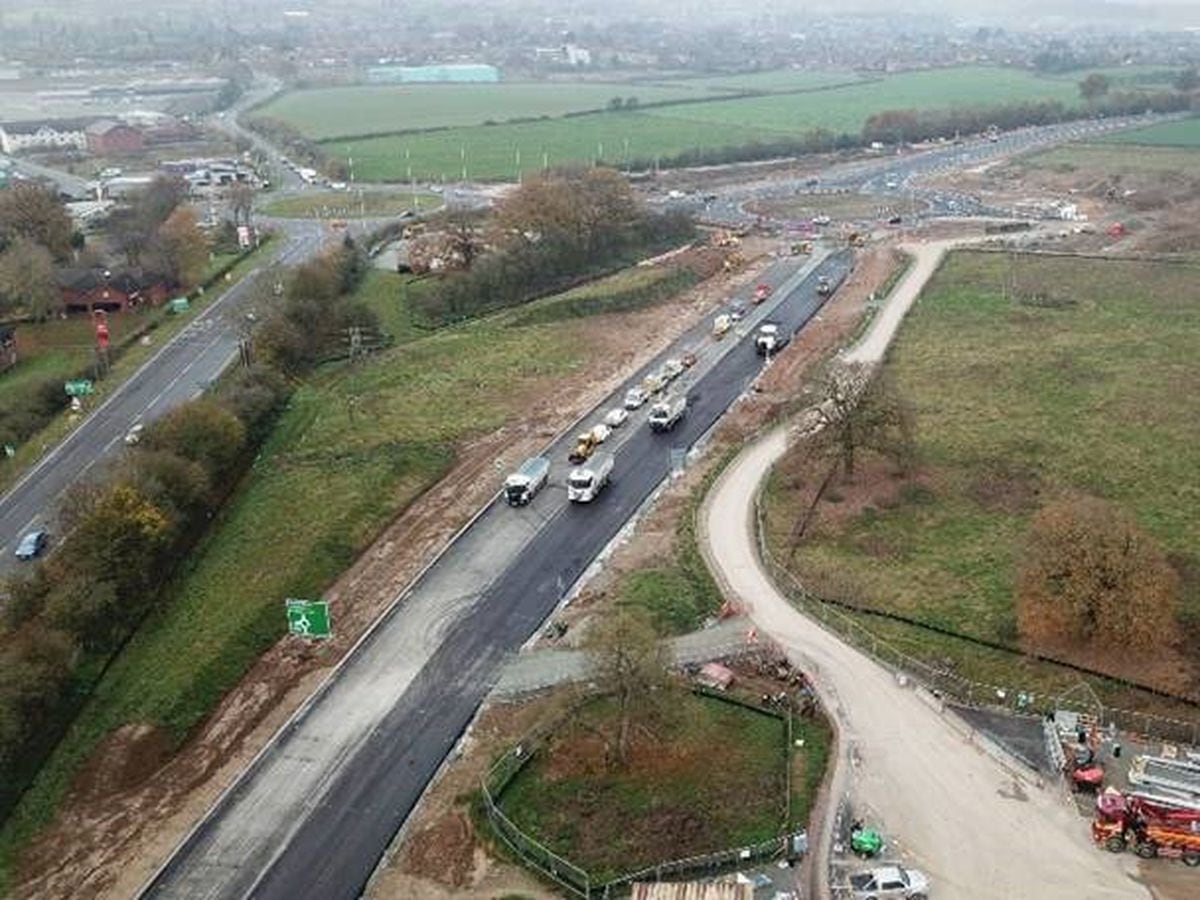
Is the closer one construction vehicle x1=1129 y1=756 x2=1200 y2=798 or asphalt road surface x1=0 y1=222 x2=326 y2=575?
construction vehicle x1=1129 y1=756 x2=1200 y2=798

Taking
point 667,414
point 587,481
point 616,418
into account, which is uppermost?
point 587,481

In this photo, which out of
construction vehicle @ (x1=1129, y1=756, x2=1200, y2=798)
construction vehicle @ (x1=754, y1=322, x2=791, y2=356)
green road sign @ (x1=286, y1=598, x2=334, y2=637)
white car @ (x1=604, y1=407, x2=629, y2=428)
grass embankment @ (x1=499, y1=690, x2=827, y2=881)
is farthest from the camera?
construction vehicle @ (x1=754, y1=322, x2=791, y2=356)

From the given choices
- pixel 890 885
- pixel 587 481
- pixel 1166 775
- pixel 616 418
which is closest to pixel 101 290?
pixel 616 418

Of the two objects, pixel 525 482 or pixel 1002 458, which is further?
pixel 1002 458

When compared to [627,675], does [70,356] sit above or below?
below

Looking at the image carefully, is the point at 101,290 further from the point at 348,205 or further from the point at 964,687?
the point at 964,687

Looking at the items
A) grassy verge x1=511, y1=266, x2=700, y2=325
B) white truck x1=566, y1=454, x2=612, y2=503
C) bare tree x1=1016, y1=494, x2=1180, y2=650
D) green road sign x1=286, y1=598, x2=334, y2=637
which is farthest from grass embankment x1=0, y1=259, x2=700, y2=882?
bare tree x1=1016, y1=494, x2=1180, y2=650

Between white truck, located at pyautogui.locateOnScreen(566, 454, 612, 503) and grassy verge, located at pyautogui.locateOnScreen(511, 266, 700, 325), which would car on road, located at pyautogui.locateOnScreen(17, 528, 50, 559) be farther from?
grassy verge, located at pyautogui.locateOnScreen(511, 266, 700, 325)

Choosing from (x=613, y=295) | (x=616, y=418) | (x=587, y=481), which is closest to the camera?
(x=587, y=481)
